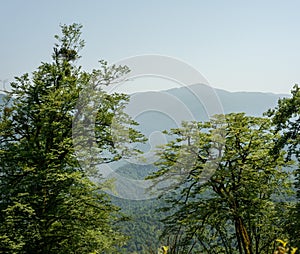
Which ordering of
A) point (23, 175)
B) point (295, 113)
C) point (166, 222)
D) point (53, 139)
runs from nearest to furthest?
point (295, 113) → point (23, 175) → point (53, 139) → point (166, 222)

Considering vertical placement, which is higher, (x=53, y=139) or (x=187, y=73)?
(x=187, y=73)

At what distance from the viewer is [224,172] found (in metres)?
12.8

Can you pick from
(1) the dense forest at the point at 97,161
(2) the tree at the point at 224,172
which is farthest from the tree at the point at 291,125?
(2) the tree at the point at 224,172

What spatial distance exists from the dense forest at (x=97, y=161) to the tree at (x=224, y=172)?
0.04 metres

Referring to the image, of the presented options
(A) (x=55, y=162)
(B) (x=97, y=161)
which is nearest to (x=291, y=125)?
(B) (x=97, y=161)

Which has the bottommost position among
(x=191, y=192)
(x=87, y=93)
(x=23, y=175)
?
(x=191, y=192)

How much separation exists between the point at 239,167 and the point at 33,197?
→ 7.56m

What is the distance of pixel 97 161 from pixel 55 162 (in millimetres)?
1754

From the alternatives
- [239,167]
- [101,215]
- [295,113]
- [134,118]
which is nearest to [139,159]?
[134,118]

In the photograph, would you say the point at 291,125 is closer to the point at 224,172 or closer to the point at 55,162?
the point at 224,172

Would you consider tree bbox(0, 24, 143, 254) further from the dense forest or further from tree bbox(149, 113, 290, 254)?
tree bbox(149, 113, 290, 254)

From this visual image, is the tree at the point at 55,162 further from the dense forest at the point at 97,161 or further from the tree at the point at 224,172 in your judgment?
Result: the tree at the point at 224,172

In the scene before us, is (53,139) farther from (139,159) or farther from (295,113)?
(295,113)

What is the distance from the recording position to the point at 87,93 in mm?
13328
